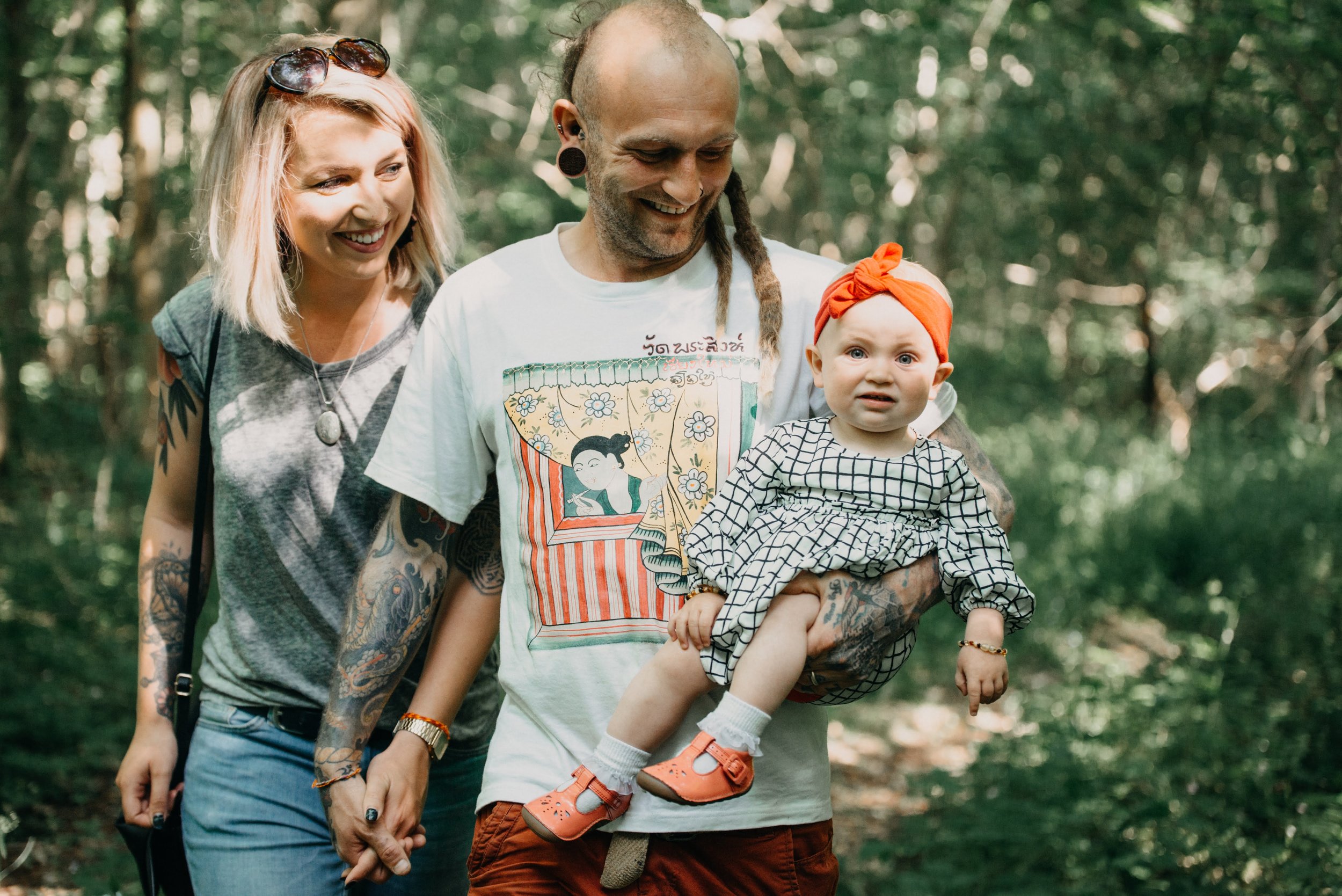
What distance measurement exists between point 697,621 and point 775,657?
16 cm

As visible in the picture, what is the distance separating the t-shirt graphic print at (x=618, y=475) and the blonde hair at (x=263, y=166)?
0.81 metres

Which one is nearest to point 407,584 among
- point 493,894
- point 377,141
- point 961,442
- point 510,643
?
point 510,643

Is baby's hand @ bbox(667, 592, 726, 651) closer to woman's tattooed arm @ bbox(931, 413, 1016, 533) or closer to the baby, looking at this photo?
the baby

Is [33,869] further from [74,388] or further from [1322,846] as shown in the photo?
[74,388]

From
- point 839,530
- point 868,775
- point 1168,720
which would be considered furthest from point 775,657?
point 868,775

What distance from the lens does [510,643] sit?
2.28 m

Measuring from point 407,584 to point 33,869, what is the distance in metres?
3.65

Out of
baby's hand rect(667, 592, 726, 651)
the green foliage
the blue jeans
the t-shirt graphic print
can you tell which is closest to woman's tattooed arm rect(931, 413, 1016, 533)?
the t-shirt graphic print

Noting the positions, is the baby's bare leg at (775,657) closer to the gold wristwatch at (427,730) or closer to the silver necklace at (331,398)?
the gold wristwatch at (427,730)

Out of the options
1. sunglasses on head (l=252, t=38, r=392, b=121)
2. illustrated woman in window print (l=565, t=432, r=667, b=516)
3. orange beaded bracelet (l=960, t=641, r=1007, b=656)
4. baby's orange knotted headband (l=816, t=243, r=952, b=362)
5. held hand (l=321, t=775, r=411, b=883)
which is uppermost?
sunglasses on head (l=252, t=38, r=392, b=121)

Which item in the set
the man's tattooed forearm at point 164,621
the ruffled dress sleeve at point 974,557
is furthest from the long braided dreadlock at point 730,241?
the man's tattooed forearm at point 164,621

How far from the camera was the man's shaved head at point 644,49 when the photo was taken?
6.94 feet

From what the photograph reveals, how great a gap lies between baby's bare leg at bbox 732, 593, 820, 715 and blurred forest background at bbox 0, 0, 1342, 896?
150 cm

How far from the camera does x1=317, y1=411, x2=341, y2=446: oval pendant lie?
271 cm
